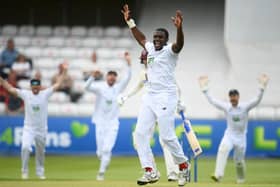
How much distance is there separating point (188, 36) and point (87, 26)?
13.4 ft

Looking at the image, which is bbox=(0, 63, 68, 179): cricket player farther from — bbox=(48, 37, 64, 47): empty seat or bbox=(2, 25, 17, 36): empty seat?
bbox=(2, 25, 17, 36): empty seat

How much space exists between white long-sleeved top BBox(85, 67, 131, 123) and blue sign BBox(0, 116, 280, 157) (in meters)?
4.95

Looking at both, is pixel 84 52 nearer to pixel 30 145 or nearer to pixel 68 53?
pixel 68 53

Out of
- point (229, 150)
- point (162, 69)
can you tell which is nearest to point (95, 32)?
point (229, 150)

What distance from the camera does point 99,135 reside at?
2119 centimetres

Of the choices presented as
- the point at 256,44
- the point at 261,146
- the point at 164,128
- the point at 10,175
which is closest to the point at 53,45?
the point at 256,44

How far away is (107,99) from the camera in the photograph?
21422mm

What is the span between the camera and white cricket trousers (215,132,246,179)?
19609 mm

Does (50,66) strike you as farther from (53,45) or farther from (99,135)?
(99,135)

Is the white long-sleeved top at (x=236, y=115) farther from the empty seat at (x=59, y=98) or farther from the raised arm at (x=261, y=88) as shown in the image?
the empty seat at (x=59, y=98)

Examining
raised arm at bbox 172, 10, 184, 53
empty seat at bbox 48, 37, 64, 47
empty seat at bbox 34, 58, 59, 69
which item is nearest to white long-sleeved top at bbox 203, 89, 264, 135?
raised arm at bbox 172, 10, 184, 53

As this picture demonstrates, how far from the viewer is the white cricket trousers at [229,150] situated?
19.6 m

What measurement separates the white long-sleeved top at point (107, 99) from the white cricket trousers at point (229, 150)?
2.76 m

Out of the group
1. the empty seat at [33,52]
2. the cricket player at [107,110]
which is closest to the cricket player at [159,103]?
the cricket player at [107,110]
